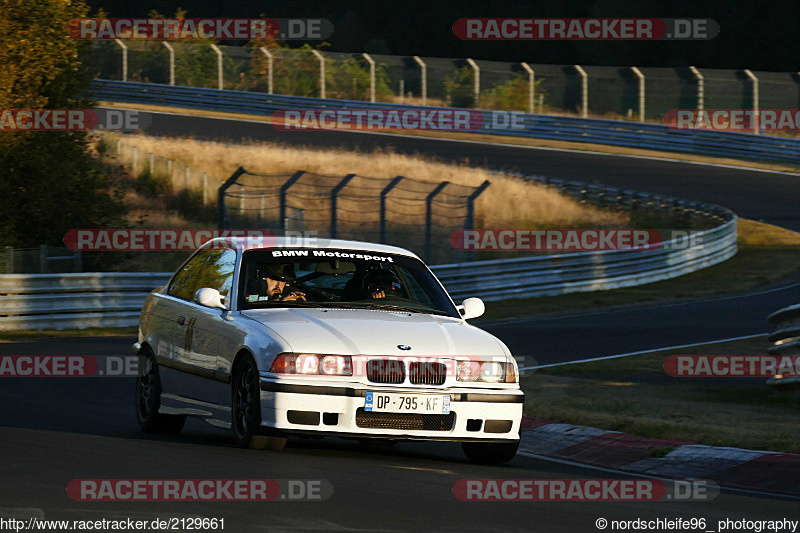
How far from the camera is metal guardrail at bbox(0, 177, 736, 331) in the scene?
20562 mm

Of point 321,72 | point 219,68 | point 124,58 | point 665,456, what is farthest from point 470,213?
point 124,58

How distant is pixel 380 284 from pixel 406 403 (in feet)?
5.31

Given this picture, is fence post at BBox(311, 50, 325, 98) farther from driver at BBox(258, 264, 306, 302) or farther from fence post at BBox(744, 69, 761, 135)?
driver at BBox(258, 264, 306, 302)

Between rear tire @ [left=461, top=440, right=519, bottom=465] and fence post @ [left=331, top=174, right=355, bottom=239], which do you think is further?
fence post @ [left=331, top=174, right=355, bottom=239]

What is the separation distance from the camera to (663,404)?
13.2m

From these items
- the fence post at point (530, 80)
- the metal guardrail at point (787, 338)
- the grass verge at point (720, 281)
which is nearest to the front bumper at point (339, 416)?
the metal guardrail at point (787, 338)

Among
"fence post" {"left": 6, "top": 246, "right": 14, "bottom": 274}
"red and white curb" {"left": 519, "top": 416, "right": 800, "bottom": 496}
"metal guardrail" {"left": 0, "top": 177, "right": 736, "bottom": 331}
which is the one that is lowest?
"metal guardrail" {"left": 0, "top": 177, "right": 736, "bottom": 331}

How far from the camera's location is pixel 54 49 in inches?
948

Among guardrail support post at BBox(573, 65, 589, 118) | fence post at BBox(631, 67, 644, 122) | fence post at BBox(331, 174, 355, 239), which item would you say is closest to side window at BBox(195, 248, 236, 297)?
fence post at BBox(331, 174, 355, 239)

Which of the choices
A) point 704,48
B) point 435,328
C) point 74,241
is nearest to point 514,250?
point 74,241

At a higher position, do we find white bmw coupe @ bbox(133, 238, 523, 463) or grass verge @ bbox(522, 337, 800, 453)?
white bmw coupe @ bbox(133, 238, 523, 463)

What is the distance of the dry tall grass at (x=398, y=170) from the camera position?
117 ft

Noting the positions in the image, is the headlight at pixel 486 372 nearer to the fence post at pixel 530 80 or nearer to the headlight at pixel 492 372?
the headlight at pixel 492 372

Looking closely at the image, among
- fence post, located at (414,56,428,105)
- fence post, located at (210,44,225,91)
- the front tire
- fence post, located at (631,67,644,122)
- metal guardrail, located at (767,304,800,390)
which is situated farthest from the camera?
fence post, located at (414,56,428,105)
